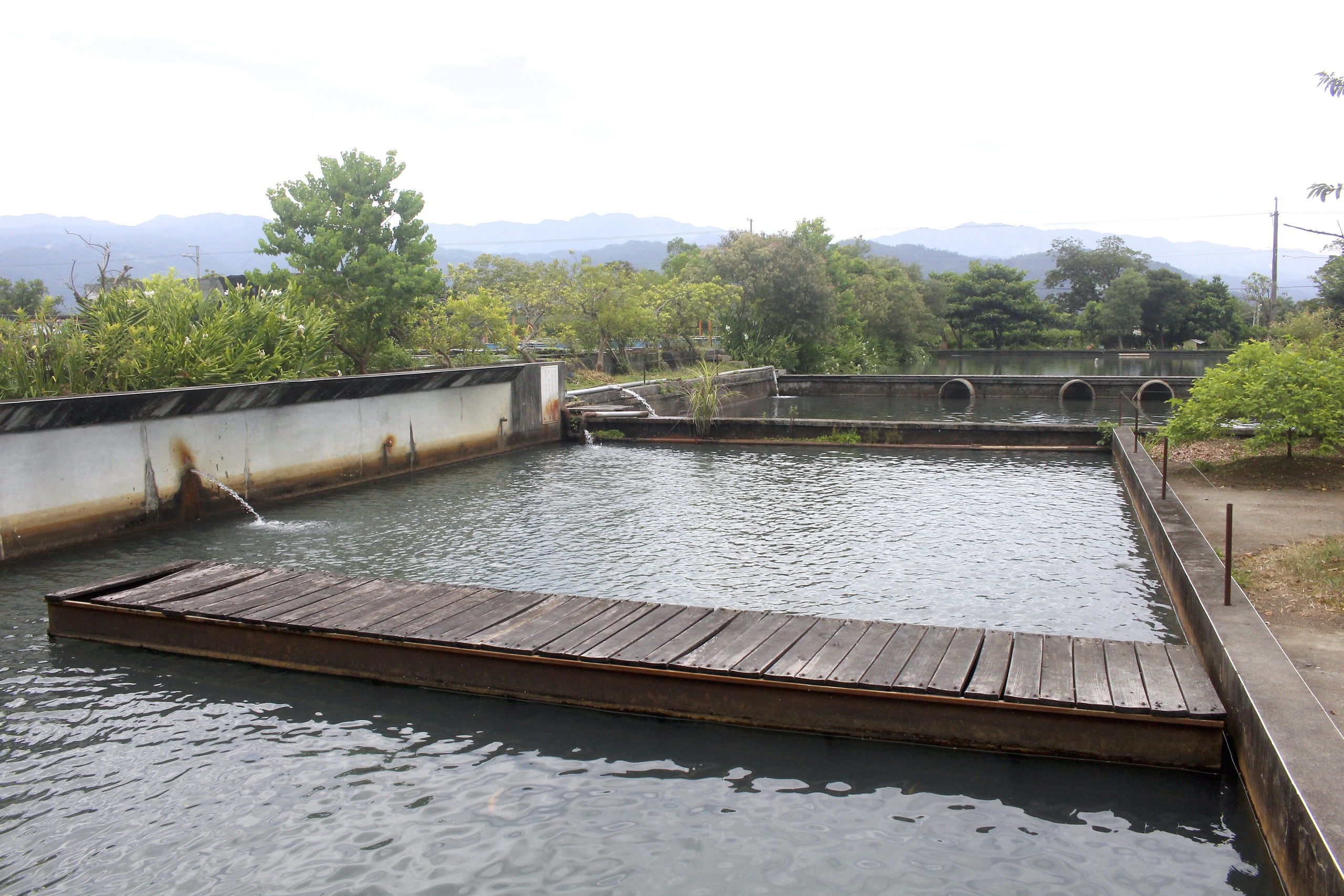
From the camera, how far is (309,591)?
7.57 m

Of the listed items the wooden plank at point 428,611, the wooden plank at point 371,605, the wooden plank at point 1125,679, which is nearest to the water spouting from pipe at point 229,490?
the wooden plank at point 371,605

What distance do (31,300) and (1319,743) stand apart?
58957mm

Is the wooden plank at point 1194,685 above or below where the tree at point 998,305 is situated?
below

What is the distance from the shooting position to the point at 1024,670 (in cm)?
555

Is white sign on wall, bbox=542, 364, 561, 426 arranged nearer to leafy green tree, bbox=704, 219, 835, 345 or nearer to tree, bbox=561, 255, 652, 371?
tree, bbox=561, 255, 652, 371

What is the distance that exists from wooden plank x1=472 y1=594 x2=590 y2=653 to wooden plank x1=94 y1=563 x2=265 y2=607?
107 inches

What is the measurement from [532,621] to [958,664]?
9.58ft

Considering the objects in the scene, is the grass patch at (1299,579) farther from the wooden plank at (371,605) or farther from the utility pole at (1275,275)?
the utility pole at (1275,275)

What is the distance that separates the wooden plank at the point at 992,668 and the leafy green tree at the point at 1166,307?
61821 mm

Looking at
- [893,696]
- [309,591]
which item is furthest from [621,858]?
[309,591]

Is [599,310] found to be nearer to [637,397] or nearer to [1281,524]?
[637,397]

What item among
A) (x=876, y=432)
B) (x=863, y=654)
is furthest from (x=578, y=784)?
(x=876, y=432)

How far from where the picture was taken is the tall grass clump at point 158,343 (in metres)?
11.2

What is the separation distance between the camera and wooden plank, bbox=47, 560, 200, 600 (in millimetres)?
7352
